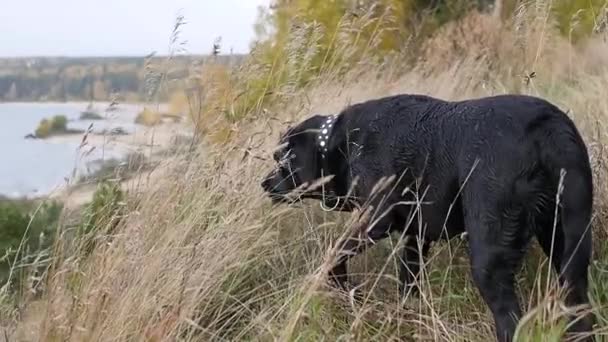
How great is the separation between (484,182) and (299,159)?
137cm

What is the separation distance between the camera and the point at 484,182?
11.4ft

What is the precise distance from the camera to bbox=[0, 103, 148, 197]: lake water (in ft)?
15.0

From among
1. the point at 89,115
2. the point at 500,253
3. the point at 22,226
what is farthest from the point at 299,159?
the point at 22,226

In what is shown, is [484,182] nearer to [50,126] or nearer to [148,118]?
[148,118]

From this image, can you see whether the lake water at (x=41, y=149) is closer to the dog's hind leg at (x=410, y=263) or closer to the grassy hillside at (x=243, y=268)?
the grassy hillside at (x=243, y=268)

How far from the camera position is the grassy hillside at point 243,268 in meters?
3.65

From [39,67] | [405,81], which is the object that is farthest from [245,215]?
[405,81]

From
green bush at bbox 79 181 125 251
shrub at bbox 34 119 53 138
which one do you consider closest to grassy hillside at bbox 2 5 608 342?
green bush at bbox 79 181 125 251

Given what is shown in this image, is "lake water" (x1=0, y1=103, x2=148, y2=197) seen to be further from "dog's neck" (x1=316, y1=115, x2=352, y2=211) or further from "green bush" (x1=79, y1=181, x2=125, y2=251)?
"dog's neck" (x1=316, y1=115, x2=352, y2=211)

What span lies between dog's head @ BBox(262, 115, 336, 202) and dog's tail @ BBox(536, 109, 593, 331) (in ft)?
4.60

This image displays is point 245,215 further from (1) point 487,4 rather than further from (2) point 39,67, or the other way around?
(1) point 487,4

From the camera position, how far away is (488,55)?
9.45 meters

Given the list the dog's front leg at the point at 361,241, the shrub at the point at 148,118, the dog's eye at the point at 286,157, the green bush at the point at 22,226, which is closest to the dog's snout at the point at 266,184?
the dog's eye at the point at 286,157

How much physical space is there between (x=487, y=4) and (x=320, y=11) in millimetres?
6026
